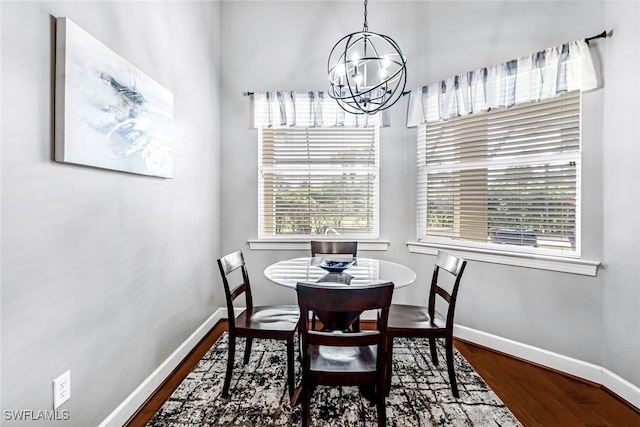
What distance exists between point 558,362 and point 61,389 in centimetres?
299

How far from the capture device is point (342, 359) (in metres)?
1.58

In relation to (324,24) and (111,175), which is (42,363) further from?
(324,24)

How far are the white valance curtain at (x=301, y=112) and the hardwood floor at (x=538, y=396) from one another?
2.19 meters

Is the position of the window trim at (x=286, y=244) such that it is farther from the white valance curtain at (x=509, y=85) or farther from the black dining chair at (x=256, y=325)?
the white valance curtain at (x=509, y=85)

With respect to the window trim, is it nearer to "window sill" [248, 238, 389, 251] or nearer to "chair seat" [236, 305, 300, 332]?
"window sill" [248, 238, 389, 251]

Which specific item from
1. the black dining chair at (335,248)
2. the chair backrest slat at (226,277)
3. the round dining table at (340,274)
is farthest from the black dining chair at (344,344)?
the black dining chair at (335,248)

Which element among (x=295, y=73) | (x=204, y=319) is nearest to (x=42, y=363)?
(x=204, y=319)

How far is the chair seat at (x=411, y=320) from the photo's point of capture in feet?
6.26

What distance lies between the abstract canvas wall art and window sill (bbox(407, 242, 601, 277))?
2333 millimetres

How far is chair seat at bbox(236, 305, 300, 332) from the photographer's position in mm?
1898

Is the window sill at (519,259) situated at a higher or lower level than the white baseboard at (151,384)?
higher

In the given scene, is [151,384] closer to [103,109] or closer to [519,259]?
[103,109]

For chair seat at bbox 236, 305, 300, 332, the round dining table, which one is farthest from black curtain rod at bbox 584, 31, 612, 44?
chair seat at bbox 236, 305, 300, 332

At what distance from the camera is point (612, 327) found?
202 centimetres
